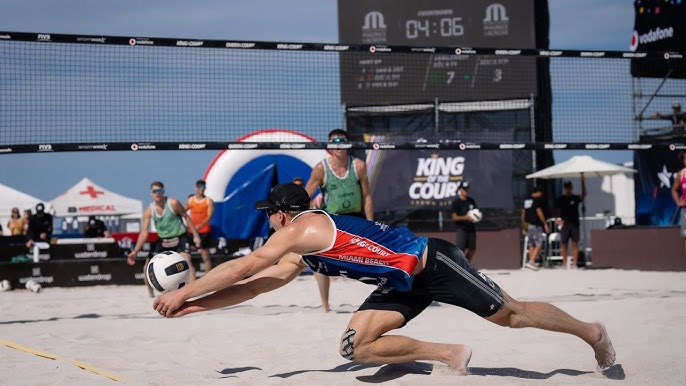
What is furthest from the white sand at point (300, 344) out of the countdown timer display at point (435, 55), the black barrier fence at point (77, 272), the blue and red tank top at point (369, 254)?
the countdown timer display at point (435, 55)

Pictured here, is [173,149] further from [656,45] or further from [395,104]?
[656,45]

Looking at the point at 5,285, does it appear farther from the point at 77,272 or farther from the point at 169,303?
the point at 169,303

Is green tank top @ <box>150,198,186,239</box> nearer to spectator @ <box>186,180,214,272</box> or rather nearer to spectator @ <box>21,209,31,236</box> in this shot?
spectator @ <box>186,180,214,272</box>

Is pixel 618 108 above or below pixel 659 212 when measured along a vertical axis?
above

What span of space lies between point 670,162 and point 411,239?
1483cm

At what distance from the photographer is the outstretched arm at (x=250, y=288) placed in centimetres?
448

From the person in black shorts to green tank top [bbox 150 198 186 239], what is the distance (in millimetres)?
5967

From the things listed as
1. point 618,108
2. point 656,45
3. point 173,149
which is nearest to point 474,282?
point 173,149

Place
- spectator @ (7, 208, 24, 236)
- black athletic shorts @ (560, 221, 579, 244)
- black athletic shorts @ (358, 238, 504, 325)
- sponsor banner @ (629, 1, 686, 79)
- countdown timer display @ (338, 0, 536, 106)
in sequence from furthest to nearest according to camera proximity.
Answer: countdown timer display @ (338, 0, 536, 106), sponsor banner @ (629, 1, 686, 79), spectator @ (7, 208, 24, 236), black athletic shorts @ (560, 221, 579, 244), black athletic shorts @ (358, 238, 504, 325)

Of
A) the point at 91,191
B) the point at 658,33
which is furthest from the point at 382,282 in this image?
the point at 91,191

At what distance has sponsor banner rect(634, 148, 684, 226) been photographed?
17938 mm

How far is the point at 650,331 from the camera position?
640cm

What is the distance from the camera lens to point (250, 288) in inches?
189

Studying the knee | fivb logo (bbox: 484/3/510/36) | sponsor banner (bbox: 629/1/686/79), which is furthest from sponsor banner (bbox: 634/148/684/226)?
the knee
